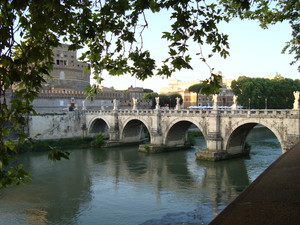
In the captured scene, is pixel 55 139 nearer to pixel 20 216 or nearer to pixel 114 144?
pixel 114 144

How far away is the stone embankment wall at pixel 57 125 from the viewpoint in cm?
3528

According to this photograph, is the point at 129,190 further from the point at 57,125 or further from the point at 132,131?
the point at 57,125

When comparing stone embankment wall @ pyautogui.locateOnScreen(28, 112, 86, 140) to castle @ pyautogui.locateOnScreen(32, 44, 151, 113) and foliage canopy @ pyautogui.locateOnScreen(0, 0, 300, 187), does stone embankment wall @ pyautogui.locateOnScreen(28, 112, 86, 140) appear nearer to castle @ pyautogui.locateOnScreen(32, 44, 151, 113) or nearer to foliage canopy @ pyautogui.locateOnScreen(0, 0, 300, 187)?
castle @ pyautogui.locateOnScreen(32, 44, 151, 113)

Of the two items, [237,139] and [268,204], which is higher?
[268,204]

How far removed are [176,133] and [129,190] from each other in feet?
46.6

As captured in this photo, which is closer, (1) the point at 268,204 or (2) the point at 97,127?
(1) the point at 268,204

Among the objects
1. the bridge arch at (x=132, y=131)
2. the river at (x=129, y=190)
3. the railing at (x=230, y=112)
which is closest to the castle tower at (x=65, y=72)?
the railing at (x=230, y=112)

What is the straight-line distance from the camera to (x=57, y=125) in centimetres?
3688

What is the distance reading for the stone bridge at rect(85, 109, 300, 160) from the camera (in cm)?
2161

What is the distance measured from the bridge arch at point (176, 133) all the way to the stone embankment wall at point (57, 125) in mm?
12922

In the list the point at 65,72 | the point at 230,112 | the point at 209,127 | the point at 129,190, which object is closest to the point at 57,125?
the point at 65,72

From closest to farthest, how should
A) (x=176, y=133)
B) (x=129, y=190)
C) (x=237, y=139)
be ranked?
(x=129, y=190)
(x=237, y=139)
(x=176, y=133)

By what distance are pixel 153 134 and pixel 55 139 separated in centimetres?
1175

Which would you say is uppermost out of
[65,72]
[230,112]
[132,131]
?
[65,72]
